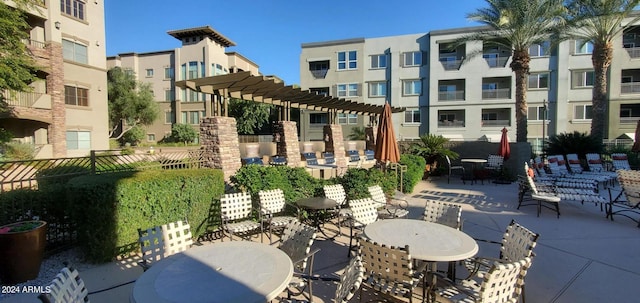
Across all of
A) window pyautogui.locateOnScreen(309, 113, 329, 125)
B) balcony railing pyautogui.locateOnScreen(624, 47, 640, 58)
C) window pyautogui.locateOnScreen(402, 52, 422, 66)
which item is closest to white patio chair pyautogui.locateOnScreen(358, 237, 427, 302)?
window pyautogui.locateOnScreen(402, 52, 422, 66)

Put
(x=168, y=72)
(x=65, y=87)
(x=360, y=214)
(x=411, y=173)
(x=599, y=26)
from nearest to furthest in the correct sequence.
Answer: (x=360, y=214) → (x=411, y=173) → (x=599, y=26) → (x=65, y=87) → (x=168, y=72)

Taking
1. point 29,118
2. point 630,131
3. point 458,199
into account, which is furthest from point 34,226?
point 630,131

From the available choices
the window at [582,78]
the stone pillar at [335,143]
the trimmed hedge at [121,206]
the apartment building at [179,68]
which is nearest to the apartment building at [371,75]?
the apartment building at [179,68]

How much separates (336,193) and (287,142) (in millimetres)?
6277

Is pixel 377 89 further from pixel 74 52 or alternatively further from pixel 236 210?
pixel 236 210

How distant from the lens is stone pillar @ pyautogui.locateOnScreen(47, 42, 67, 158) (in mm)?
19000

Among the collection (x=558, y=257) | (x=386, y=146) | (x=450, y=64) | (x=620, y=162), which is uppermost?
(x=450, y=64)

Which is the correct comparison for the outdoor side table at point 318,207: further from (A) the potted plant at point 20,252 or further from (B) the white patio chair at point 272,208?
(A) the potted plant at point 20,252

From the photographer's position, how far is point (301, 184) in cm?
712

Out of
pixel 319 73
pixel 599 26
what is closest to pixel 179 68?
pixel 319 73

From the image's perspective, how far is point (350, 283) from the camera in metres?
2.55

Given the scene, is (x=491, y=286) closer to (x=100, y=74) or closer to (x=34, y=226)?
(x=34, y=226)

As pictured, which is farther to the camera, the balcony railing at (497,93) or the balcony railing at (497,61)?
the balcony railing at (497,93)

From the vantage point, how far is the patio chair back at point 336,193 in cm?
650
